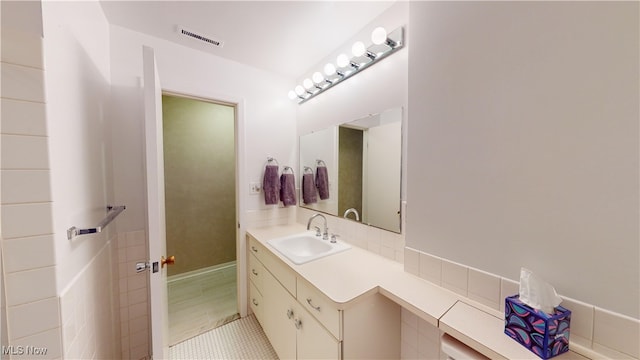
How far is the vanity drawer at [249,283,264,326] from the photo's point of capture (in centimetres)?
169

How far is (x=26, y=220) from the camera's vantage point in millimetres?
649

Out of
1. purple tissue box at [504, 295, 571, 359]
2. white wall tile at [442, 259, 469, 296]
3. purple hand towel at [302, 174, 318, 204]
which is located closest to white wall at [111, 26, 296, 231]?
purple hand towel at [302, 174, 318, 204]

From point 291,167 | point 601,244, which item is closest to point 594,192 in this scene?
point 601,244

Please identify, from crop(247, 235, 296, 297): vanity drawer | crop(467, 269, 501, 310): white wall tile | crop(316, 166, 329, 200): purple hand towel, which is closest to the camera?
crop(467, 269, 501, 310): white wall tile

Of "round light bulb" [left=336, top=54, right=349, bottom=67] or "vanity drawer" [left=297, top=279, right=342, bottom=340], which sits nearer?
"vanity drawer" [left=297, top=279, right=342, bottom=340]

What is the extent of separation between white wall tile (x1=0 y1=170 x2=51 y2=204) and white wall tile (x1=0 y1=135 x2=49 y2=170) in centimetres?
2

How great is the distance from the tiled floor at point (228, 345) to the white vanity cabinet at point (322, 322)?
0.20m

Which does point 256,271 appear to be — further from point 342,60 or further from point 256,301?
point 342,60

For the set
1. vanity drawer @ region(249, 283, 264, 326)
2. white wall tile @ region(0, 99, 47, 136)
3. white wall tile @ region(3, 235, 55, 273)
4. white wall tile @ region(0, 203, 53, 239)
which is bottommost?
vanity drawer @ region(249, 283, 264, 326)

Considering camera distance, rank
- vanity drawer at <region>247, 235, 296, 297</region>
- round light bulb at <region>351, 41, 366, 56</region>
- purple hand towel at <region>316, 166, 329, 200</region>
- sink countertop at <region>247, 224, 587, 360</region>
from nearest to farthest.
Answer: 1. sink countertop at <region>247, 224, 587, 360</region>
2. vanity drawer at <region>247, 235, 296, 297</region>
3. round light bulb at <region>351, 41, 366, 56</region>
4. purple hand towel at <region>316, 166, 329, 200</region>

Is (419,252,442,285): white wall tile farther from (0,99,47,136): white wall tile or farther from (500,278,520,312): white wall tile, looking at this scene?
(0,99,47,136): white wall tile

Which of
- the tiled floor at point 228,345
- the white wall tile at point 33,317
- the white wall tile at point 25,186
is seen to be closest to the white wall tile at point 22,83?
the white wall tile at point 25,186

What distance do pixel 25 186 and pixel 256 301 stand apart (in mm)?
1549

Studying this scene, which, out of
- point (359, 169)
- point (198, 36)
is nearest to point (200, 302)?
point (359, 169)
